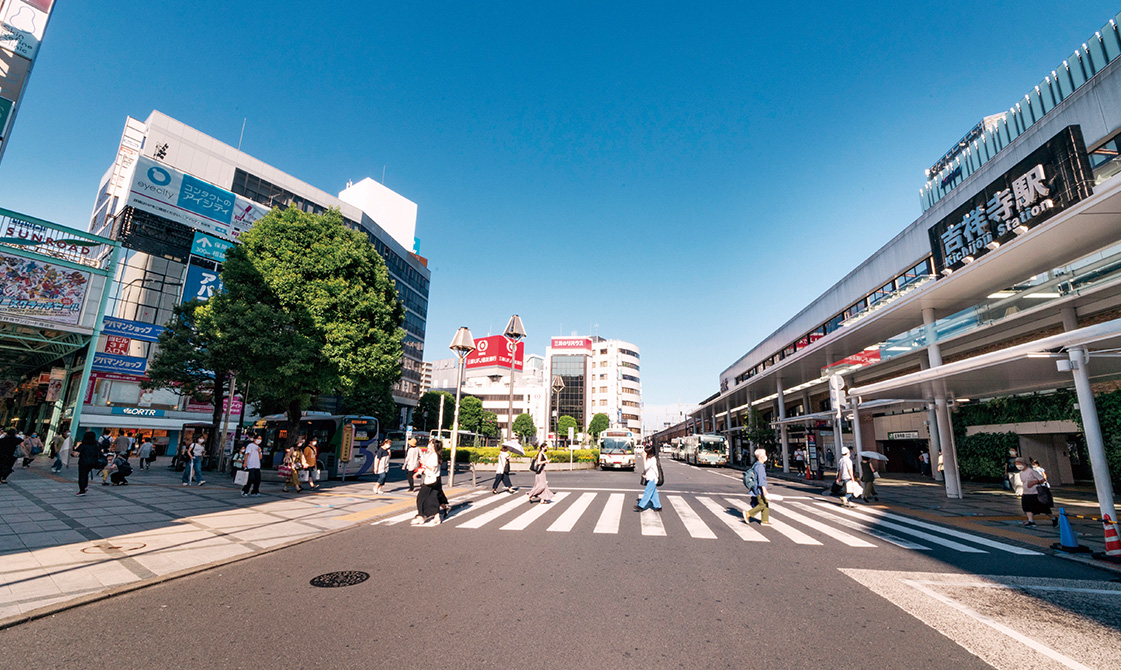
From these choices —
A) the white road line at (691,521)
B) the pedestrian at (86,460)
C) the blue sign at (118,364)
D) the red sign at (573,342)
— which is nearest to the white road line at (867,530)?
the white road line at (691,521)

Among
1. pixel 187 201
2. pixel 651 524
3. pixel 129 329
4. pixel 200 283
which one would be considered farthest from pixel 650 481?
pixel 187 201

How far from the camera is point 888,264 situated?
2606cm

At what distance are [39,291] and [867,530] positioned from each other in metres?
35.6

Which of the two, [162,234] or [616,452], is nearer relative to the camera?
[616,452]

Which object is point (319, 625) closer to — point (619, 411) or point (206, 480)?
point (206, 480)

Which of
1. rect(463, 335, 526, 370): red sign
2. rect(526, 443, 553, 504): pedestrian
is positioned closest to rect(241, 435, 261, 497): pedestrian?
rect(526, 443, 553, 504): pedestrian

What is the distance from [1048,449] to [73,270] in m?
47.8

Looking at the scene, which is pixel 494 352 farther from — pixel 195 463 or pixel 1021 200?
pixel 1021 200

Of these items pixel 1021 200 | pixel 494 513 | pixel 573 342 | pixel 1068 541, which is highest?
pixel 573 342

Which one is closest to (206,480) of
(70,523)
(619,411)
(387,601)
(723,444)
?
(70,523)

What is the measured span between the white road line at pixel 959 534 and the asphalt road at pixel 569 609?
1.00 feet

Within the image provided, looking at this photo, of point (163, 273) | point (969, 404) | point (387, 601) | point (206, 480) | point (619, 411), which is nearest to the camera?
point (387, 601)

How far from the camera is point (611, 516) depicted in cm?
1112

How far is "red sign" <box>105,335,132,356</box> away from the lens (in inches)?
1421
